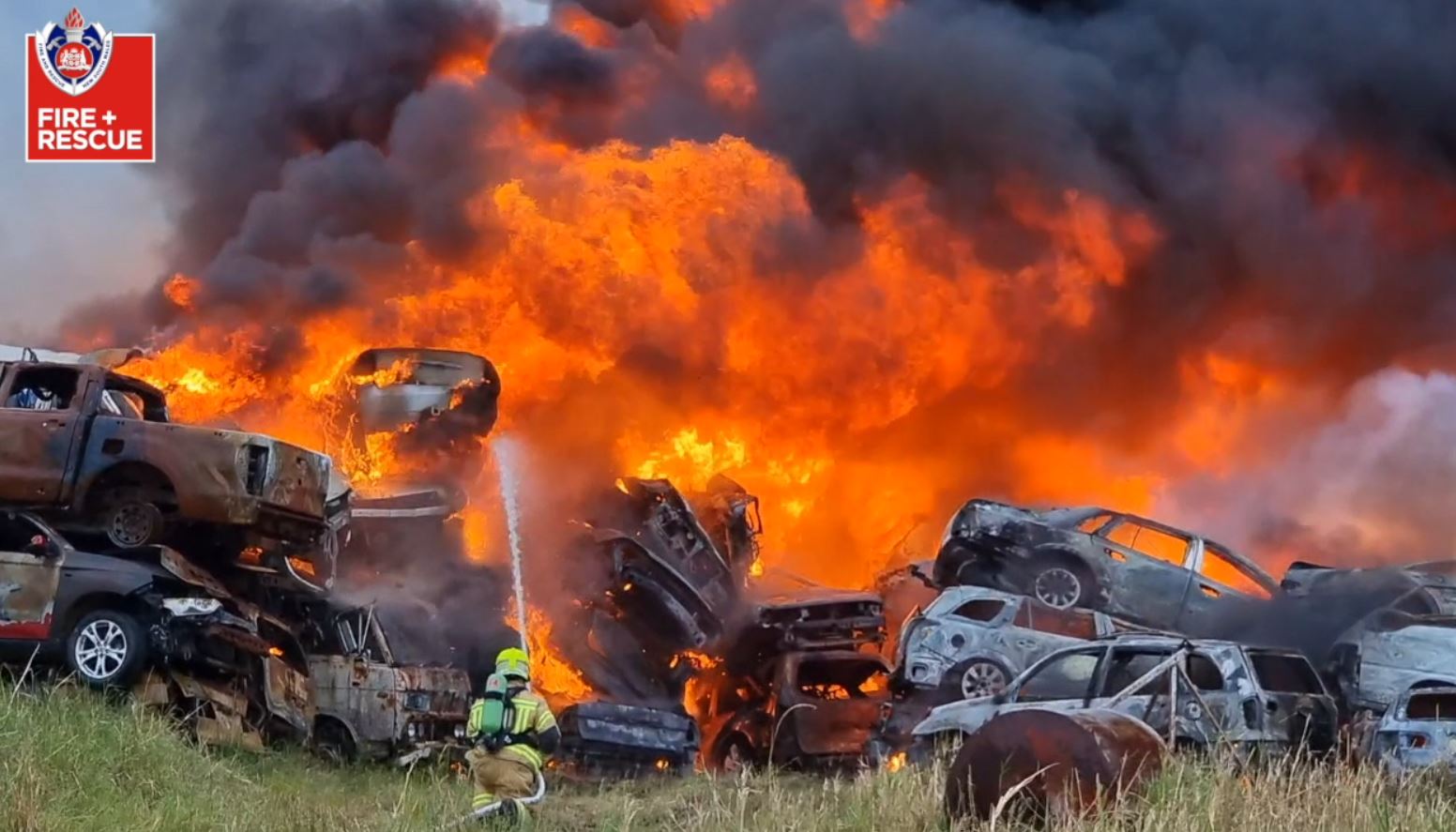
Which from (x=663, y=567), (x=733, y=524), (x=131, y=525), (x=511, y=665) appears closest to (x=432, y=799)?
(x=511, y=665)

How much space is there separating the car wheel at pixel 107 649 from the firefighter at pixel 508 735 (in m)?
3.59

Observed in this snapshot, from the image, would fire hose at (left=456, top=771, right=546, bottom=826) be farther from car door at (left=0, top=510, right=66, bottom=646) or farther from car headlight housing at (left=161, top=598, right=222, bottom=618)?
car door at (left=0, top=510, right=66, bottom=646)

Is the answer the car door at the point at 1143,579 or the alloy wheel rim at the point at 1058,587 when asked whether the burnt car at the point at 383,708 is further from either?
the car door at the point at 1143,579

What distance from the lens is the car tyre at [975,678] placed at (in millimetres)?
11875

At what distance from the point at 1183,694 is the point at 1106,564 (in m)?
4.67

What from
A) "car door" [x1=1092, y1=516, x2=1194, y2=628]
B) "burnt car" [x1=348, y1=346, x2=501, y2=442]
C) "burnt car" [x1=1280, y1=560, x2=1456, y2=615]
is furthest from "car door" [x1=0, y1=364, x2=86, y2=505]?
"burnt car" [x1=1280, y1=560, x2=1456, y2=615]

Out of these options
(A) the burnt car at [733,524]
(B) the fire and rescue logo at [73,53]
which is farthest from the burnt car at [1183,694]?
(B) the fire and rescue logo at [73,53]

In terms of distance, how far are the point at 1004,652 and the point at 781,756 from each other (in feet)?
7.12

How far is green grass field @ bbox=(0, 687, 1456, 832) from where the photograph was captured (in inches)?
258

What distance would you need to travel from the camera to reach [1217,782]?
688 cm

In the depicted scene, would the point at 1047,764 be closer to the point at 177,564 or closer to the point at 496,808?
the point at 496,808

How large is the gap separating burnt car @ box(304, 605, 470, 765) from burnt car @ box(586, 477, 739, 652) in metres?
2.33

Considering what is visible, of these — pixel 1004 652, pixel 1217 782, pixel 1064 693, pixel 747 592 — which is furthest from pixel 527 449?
pixel 1217 782

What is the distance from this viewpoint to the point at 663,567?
13555 millimetres
